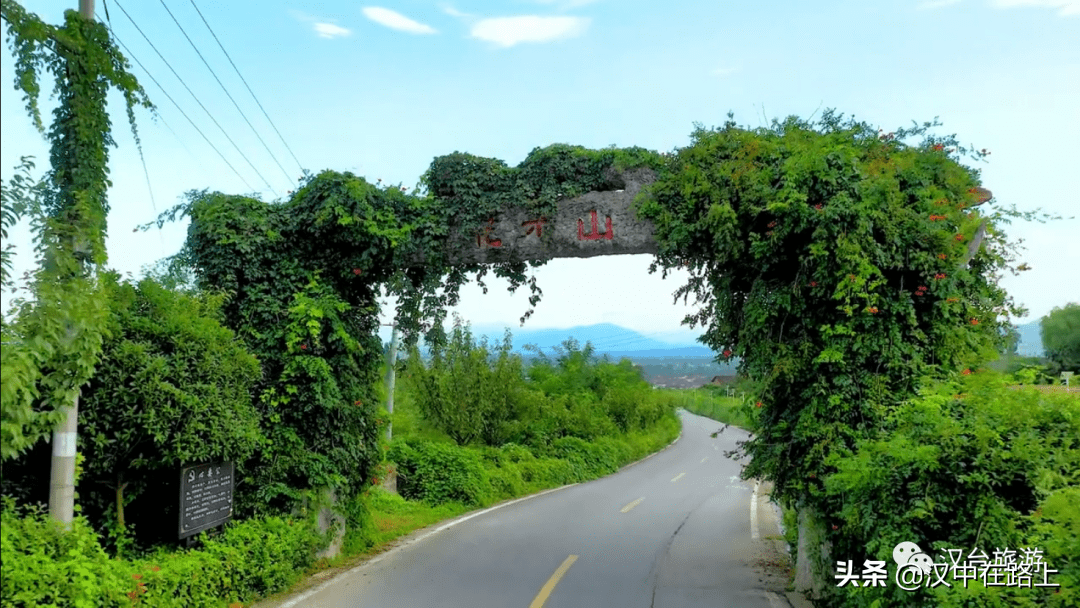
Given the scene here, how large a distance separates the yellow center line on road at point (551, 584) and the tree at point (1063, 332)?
2698 centimetres

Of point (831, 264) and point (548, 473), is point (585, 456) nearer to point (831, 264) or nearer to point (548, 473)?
point (548, 473)

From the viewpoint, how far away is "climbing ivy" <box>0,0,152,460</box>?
5324mm

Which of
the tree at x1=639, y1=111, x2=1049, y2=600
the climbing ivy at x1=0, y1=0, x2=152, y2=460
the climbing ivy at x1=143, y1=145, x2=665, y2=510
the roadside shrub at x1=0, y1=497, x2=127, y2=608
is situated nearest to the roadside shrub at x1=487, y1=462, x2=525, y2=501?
the climbing ivy at x1=143, y1=145, x2=665, y2=510

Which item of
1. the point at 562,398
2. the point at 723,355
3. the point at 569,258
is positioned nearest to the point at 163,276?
the point at 569,258

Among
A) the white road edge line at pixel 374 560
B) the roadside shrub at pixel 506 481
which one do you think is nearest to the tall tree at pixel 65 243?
the white road edge line at pixel 374 560

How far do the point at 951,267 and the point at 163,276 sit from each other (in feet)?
26.2

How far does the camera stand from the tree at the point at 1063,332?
108 ft

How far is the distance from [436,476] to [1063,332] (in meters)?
31.4

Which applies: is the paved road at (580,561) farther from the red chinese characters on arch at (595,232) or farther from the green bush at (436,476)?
the red chinese characters on arch at (595,232)

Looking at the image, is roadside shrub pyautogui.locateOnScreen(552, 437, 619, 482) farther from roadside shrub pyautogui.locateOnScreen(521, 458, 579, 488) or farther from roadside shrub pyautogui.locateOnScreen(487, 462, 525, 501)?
roadside shrub pyautogui.locateOnScreen(487, 462, 525, 501)

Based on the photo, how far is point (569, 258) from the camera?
10156mm

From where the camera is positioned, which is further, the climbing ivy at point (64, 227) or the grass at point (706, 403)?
the grass at point (706, 403)

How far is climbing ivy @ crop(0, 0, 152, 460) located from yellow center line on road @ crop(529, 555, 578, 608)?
5178mm

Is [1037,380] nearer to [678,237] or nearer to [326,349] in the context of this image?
[678,237]
